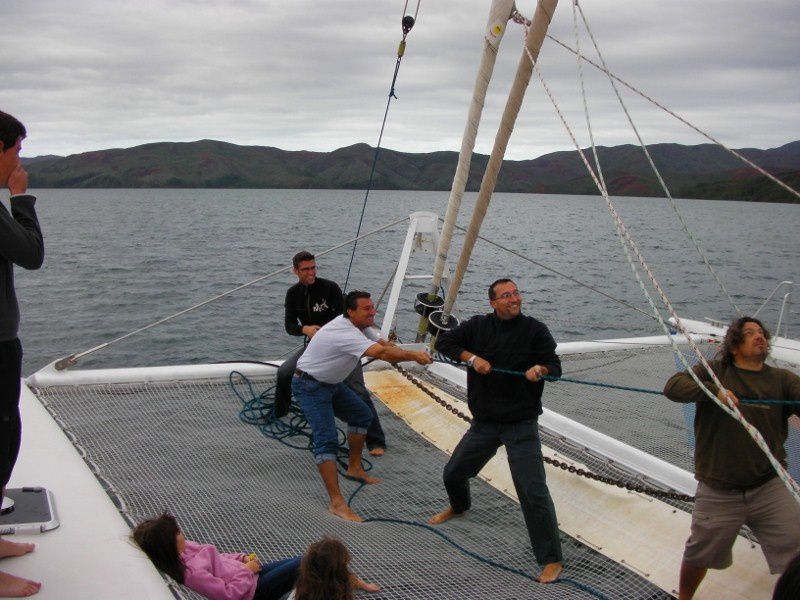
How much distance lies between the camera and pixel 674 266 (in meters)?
39.8

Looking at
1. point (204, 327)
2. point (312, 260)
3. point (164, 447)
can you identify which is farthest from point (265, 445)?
point (204, 327)

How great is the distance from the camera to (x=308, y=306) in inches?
281

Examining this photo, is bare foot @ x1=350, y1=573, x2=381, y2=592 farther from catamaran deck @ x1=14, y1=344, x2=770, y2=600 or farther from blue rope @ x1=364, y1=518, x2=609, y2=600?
blue rope @ x1=364, y1=518, x2=609, y2=600

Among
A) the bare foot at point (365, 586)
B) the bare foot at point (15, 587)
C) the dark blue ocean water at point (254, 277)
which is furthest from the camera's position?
the dark blue ocean water at point (254, 277)

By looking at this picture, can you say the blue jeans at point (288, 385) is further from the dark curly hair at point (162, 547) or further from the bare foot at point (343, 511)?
the dark curly hair at point (162, 547)

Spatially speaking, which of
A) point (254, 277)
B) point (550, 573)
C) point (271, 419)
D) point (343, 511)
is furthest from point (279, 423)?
point (254, 277)

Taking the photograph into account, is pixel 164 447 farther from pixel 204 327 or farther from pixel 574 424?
pixel 204 327

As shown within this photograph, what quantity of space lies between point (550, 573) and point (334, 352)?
2.09m

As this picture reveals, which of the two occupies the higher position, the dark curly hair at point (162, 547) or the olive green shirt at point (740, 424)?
the olive green shirt at point (740, 424)

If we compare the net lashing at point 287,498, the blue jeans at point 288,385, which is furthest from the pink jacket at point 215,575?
the blue jeans at point 288,385

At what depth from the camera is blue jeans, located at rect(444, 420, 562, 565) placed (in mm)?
4707

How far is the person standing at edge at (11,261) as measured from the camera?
9.62 ft

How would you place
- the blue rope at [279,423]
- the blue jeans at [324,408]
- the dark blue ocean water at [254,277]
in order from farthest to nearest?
the dark blue ocean water at [254,277] < the blue rope at [279,423] < the blue jeans at [324,408]

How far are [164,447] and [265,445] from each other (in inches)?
32.3
